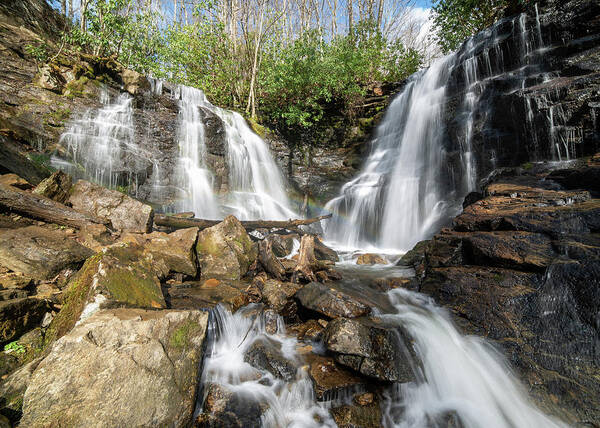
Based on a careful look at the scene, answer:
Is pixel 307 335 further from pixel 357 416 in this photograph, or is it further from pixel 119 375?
pixel 119 375

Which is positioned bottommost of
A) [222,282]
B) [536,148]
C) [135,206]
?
[222,282]

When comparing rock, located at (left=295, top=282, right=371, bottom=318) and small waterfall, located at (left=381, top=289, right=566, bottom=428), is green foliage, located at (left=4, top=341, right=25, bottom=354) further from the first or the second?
small waterfall, located at (left=381, top=289, right=566, bottom=428)

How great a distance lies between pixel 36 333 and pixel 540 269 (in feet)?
18.4

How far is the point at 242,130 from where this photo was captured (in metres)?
13.6

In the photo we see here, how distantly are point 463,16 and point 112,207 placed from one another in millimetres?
17862

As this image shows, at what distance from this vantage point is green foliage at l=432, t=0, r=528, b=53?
41.0ft

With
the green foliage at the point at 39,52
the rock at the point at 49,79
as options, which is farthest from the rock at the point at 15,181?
the green foliage at the point at 39,52

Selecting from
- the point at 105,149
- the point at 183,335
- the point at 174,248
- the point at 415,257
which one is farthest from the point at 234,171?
the point at 183,335

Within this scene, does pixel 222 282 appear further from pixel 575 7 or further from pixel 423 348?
pixel 575 7

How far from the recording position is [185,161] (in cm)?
1095

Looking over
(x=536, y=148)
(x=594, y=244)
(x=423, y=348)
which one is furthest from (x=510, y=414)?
(x=536, y=148)

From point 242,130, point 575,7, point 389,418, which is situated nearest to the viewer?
point 389,418

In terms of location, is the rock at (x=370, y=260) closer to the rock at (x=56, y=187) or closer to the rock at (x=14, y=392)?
the rock at (x=14, y=392)

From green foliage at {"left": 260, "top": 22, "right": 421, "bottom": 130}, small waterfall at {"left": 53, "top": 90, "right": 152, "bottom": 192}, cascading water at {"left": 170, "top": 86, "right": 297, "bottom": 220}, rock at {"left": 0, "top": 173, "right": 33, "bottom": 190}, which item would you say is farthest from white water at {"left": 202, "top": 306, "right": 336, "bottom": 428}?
green foliage at {"left": 260, "top": 22, "right": 421, "bottom": 130}
